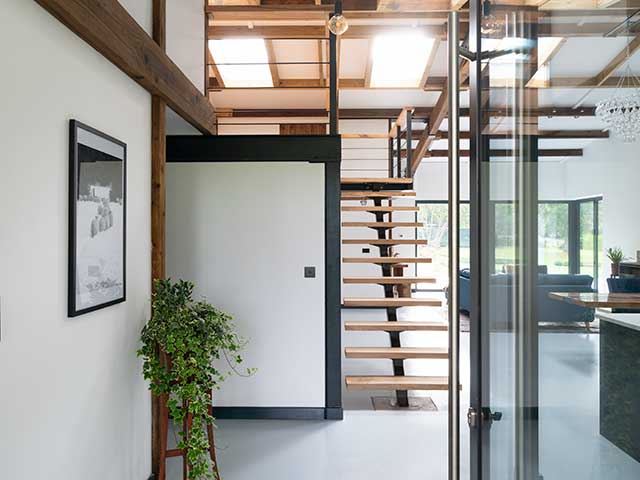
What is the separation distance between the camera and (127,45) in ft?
7.54

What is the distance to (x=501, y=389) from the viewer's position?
121cm

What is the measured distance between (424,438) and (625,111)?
3.32 metres

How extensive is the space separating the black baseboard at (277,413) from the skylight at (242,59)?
3.75 meters

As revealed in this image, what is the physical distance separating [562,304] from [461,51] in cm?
→ 79

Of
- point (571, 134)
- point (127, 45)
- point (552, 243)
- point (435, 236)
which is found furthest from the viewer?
point (435, 236)

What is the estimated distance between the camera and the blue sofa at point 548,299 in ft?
2.83

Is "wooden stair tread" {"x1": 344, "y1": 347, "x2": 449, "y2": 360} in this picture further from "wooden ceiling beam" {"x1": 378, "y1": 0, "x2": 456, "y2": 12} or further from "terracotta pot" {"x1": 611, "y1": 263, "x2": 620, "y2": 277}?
"terracotta pot" {"x1": 611, "y1": 263, "x2": 620, "y2": 277}

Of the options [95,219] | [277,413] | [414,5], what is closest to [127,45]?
[95,219]

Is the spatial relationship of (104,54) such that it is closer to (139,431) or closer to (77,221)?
(77,221)

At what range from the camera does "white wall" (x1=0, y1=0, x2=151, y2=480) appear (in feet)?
5.17

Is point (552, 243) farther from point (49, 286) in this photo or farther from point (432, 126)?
point (432, 126)

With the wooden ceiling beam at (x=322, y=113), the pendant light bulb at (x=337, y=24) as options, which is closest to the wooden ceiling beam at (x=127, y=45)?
the pendant light bulb at (x=337, y=24)

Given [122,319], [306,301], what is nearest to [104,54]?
[122,319]

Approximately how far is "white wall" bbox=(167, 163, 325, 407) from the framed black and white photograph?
159 cm
